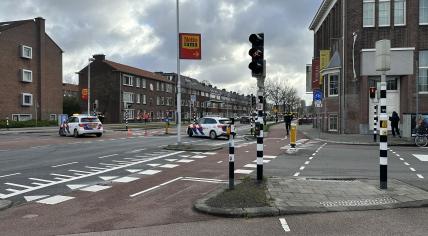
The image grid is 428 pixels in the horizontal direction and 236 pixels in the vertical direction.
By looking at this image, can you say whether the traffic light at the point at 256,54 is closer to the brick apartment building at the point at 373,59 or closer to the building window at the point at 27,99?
the brick apartment building at the point at 373,59

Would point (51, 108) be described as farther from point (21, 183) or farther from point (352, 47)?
point (21, 183)

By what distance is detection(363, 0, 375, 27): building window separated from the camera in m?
29.6

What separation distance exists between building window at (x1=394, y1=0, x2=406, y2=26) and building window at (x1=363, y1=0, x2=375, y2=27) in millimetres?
1440

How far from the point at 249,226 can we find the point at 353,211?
1.98 meters

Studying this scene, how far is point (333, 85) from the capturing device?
32438 millimetres

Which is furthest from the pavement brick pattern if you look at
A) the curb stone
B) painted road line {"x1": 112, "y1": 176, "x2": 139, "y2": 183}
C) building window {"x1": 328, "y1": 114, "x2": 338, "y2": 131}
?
building window {"x1": 328, "y1": 114, "x2": 338, "y2": 131}

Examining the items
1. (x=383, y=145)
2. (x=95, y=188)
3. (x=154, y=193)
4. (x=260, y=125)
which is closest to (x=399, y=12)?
A: (x=383, y=145)

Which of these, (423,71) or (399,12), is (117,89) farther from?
(423,71)

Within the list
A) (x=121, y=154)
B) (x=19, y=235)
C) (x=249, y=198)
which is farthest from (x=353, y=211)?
(x=121, y=154)

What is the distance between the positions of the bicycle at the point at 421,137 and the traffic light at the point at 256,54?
14973 millimetres

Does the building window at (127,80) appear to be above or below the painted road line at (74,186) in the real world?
A: above

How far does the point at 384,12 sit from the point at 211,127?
14.0 metres

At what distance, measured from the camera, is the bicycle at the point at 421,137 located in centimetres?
2138

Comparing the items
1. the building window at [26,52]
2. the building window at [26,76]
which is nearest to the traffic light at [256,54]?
the building window at [26,76]
